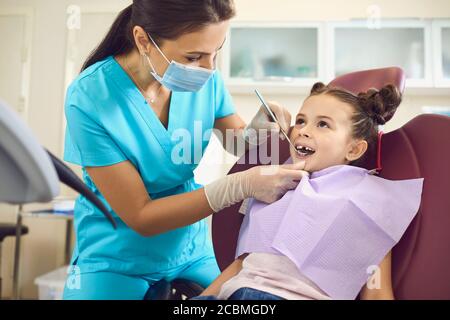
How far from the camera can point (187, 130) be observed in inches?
50.7

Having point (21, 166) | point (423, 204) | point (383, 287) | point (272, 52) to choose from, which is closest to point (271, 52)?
point (272, 52)

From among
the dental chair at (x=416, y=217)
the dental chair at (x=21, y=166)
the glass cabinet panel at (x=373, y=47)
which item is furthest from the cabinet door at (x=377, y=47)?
the dental chair at (x=21, y=166)

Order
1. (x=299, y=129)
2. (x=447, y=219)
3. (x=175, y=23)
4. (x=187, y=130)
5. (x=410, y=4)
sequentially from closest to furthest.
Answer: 1. (x=447, y=219)
2. (x=175, y=23)
3. (x=299, y=129)
4. (x=187, y=130)
5. (x=410, y=4)

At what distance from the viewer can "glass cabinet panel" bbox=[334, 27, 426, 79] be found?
2.71 meters

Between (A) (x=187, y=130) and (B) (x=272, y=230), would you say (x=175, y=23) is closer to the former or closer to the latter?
(A) (x=187, y=130)

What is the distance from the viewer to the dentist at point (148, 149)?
106 centimetres

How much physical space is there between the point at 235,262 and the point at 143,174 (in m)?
0.34

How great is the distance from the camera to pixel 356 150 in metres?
1.19

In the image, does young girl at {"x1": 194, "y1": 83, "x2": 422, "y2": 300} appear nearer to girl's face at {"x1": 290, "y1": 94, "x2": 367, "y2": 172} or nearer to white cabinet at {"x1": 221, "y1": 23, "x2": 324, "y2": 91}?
girl's face at {"x1": 290, "y1": 94, "x2": 367, "y2": 172}

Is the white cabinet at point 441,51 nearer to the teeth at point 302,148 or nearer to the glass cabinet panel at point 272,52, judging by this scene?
the glass cabinet panel at point 272,52

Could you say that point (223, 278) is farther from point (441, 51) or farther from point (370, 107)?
point (441, 51)

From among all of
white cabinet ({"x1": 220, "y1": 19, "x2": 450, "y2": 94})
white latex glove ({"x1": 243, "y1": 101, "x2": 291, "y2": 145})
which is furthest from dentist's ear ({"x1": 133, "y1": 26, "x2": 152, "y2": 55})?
white cabinet ({"x1": 220, "y1": 19, "x2": 450, "y2": 94})

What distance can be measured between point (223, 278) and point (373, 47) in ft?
7.04
